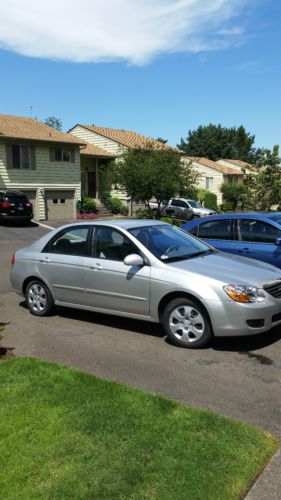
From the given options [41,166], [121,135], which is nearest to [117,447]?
[41,166]

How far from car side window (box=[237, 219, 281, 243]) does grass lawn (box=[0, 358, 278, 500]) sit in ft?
15.3

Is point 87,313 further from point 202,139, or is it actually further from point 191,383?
point 202,139

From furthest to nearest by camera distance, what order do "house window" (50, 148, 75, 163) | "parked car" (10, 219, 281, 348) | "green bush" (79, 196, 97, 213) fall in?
"green bush" (79, 196, 97, 213), "house window" (50, 148, 75, 163), "parked car" (10, 219, 281, 348)

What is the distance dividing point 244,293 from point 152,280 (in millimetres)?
1131

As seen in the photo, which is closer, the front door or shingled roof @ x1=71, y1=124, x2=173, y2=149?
the front door

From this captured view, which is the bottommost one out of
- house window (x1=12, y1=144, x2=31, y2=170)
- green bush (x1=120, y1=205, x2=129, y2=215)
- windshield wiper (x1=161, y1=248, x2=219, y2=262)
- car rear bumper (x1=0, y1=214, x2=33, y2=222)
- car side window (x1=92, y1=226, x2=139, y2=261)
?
green bush (x1=120, y1=205, x2=129, y2=215)

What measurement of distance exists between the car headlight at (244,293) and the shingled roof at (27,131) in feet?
73.1

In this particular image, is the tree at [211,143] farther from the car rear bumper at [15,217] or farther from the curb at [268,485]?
the curb at [268,485]

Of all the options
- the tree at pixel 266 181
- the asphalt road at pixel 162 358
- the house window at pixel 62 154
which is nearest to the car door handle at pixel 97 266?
the asphalt road at pixel 162 358

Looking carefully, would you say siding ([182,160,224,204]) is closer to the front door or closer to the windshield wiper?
the front door

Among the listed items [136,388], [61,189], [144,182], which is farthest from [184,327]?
[61,189]

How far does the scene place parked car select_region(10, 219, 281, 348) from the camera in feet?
17.5

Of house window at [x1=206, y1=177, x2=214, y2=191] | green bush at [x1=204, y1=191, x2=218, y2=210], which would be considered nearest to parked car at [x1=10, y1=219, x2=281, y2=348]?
green bush at [x1=204, y1=191, x2=218, y2=210]

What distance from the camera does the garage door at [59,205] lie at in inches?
1094
